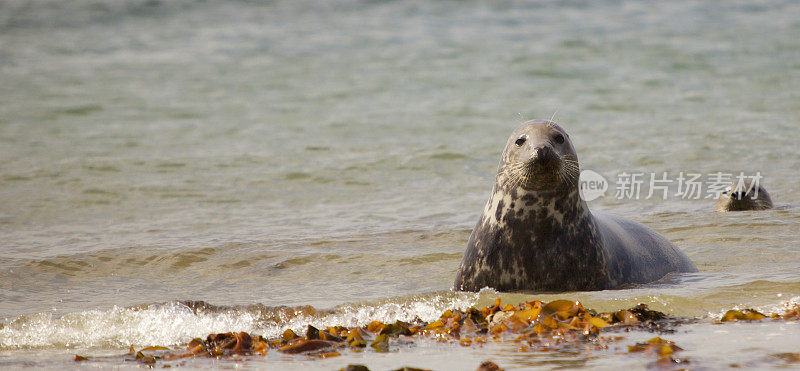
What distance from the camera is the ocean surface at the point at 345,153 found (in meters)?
5.58

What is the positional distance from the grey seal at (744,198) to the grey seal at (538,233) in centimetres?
347

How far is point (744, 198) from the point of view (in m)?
8.97

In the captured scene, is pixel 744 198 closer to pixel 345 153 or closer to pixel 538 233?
pixel 538 233

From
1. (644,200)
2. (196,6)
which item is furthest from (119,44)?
(644,200)

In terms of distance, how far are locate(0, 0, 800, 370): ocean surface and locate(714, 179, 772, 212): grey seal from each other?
0.60ft

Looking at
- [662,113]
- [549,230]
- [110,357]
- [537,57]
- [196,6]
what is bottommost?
[110,357]

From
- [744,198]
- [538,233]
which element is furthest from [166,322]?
[744,198]

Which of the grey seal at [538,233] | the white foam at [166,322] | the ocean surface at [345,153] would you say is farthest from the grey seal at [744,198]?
the white foam at [166,322]

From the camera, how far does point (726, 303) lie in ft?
18.0

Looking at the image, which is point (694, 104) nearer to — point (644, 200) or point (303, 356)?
point (644, 200)

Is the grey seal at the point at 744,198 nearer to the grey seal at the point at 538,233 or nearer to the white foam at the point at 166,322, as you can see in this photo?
the grey seal at the point at 538,233

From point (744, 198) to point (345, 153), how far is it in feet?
18.3

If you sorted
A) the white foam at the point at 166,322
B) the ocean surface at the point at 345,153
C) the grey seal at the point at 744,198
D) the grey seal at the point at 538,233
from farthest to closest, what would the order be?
the grey seal at the point at 744,198, the grey seal at the point at 538,233, the ocean surface at the point at 345,153, the white foam at the point at 166,322

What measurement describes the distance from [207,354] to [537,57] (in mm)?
15880
